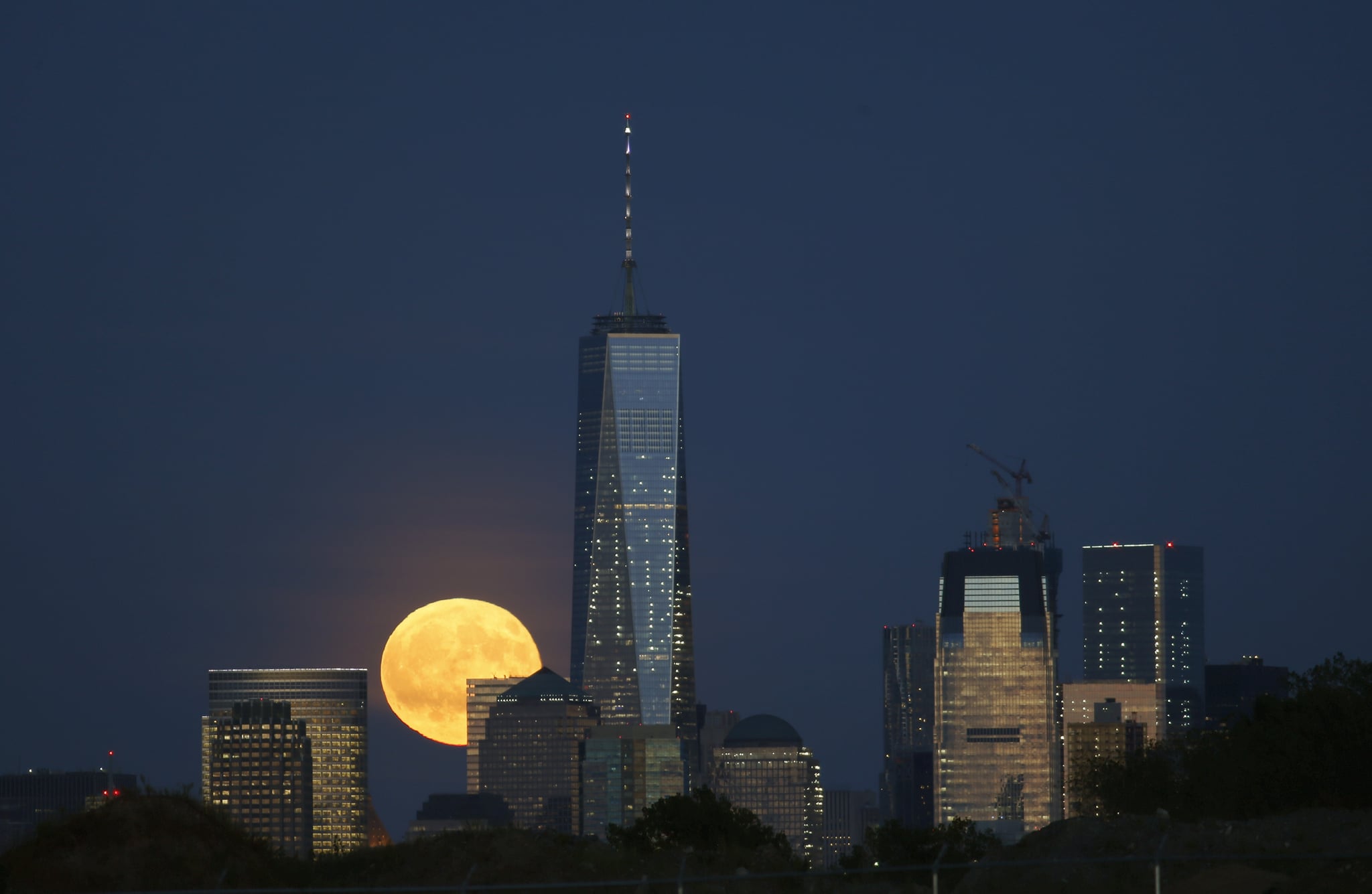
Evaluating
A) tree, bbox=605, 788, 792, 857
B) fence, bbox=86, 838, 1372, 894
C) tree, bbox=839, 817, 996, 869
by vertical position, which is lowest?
tree, bbox=839, 817, 996, 869

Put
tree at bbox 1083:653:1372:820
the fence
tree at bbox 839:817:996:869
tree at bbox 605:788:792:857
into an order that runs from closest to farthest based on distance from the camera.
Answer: the fence → tree at bbox 839:817:996:869 → tree at bbox 1083:653:1372:820 → tree at bbox 605:788:792:857

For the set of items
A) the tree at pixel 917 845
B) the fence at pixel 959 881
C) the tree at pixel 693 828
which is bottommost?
the tree at pixel 917 845

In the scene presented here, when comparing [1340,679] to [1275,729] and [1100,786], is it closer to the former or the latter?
[1275,729]

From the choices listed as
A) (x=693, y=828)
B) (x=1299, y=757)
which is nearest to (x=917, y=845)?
(x=693, y=828)

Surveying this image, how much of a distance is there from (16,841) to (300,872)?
642 cm

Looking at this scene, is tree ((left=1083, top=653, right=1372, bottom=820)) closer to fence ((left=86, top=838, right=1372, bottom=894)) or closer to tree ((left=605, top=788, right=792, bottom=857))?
tree ((left=605, top=788, right=792, bottom=857))

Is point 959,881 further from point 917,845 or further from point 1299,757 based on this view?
point 1299,757

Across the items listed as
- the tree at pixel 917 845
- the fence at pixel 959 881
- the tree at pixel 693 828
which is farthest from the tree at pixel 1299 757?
the fence at pixel 959 881

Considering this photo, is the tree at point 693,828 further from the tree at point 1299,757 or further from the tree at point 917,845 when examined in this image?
the tree at point 1299,757

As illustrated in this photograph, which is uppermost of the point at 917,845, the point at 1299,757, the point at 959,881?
the point at 1299,757

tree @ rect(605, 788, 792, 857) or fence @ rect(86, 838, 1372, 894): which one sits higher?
fence @ rect(86, 838, 1372, 894)

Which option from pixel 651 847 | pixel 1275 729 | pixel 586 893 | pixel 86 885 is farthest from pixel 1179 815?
pixel 86 885

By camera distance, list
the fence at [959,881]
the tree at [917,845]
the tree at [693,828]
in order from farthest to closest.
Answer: the tree at [693,828], the tree at [917,845], the fence at [959,881]

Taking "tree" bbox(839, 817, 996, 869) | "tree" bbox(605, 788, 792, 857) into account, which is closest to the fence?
"tree" bbox(839, 817, 996, 869)
